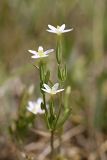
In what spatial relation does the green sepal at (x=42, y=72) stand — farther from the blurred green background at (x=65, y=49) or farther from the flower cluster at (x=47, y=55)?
the blurred green background at (x=65, y=49)

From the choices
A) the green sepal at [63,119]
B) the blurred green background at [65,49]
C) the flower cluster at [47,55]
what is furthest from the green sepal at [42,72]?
the blurred green background at [65,49]

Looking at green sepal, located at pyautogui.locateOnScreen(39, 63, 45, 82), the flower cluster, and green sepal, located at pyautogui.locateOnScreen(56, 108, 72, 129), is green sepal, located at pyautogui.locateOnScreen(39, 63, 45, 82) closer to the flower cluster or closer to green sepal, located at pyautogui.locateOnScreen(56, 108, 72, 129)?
the flower cluster

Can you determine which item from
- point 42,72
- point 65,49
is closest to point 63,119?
point 42,72

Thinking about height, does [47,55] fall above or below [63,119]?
above

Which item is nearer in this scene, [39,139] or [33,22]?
[39,139]

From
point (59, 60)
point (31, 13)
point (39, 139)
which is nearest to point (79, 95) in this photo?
point (39, 139)

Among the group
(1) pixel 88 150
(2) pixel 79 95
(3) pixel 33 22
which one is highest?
(3) pixel 33 22

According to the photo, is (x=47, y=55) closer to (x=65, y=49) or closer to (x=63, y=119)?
(x=63, y=119)

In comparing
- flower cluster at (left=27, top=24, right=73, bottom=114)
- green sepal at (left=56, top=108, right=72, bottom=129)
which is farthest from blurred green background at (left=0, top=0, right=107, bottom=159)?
green sepal at (left=56, top=108, right=72, bottom=129)

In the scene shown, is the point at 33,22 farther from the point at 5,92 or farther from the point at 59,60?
the point at 59,60
